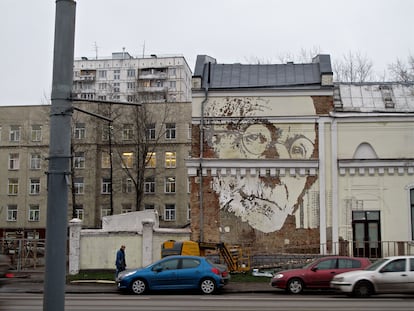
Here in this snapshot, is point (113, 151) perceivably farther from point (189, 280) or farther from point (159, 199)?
point (189, 280)

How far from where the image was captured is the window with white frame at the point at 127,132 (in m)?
53.0

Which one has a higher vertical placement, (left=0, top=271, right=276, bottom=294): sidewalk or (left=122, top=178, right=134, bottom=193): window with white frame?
(left=122, top=178, right=134, bottom=193): window with white frame

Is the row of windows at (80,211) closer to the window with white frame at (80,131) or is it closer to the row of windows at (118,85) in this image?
the window with white frame at (80,131)

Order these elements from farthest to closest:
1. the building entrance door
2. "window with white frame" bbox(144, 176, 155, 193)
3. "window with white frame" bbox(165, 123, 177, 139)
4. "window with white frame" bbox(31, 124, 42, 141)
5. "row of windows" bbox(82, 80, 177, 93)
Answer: "row of windows" bbox(82, 80, 177, 93), "window with white frame" bbox(31, 124, 42, 141), "window with white frame" bbox(165, 123, 177, 139), "window with white frame" bbox(144, 176, 155, 193), the building entrance door

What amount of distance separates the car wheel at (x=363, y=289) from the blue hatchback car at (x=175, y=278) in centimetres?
440

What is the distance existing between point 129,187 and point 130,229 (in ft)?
92.8

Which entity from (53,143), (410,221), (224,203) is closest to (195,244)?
(224,203)

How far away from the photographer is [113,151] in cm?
5431

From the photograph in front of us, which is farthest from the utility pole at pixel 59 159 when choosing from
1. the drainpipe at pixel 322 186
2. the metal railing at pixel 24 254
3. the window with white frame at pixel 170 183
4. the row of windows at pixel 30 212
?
the row of windows at pixel 30 212

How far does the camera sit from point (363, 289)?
57.2 feet

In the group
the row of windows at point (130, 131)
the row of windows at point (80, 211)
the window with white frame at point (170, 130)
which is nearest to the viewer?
the row of windows at point (130, 131)

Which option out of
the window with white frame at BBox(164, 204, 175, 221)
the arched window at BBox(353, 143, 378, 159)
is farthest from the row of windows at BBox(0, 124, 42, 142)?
the arched window at BBox(353, 143, 378, 159)

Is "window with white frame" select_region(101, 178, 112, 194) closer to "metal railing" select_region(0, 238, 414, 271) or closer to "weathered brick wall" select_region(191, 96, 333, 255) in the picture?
"weathered brick wall" select_region(191, 96, 333, 255)

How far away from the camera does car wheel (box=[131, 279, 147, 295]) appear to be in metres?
19.1
